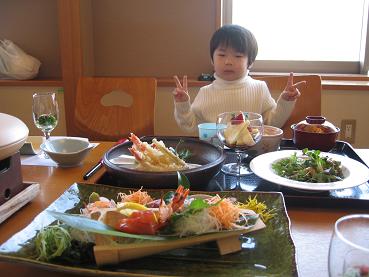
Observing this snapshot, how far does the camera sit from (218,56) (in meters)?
1.72

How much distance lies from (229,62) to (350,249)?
1329 mm

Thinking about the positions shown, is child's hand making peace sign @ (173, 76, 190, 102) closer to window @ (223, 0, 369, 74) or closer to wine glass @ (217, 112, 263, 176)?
wine glass @ (217, 112, 263, 176)

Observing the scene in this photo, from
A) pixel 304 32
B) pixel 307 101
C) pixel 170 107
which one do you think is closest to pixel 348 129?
pixel 304 32

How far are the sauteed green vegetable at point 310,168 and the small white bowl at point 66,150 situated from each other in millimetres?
531

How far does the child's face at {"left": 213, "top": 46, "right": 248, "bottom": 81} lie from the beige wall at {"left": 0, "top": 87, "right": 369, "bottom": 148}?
695 millimetres

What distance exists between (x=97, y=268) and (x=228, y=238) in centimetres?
21

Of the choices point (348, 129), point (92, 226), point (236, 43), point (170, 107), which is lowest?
point (348, 129)

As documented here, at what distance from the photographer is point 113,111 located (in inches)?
69.1

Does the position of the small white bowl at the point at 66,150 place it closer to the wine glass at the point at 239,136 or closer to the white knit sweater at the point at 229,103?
the wine glass at the point at 239,136

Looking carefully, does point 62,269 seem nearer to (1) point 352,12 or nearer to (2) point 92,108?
(2) point 92,108

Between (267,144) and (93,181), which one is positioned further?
(267,144)

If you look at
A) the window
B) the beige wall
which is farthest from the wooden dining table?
the window

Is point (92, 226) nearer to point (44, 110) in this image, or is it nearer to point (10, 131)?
point (10, 131)

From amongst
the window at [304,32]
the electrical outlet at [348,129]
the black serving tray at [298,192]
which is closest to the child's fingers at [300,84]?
the black serving tray at [298,192]
